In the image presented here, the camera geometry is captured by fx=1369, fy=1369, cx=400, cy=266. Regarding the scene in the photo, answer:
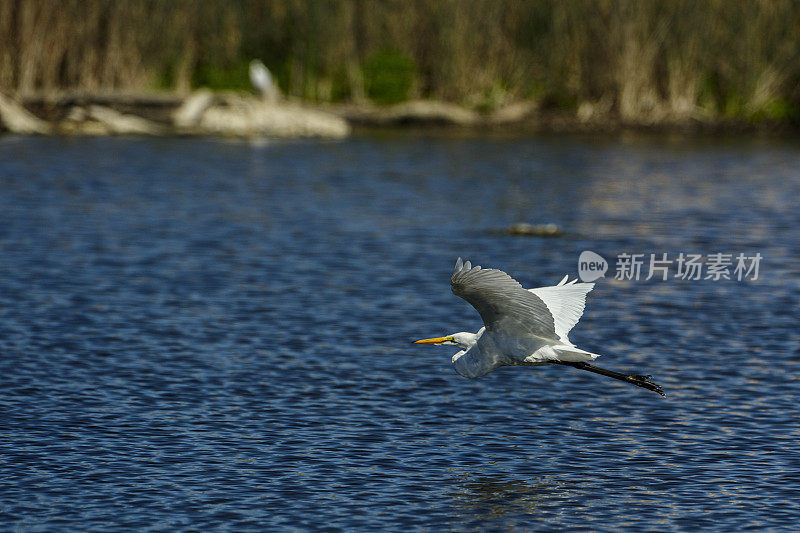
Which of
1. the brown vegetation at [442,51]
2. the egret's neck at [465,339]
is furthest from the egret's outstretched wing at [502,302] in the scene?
the brown vegetation at [442,51]

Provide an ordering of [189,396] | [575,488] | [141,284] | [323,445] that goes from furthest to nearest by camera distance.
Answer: [141,284] → [189,396] → [323,445] → [575,488]

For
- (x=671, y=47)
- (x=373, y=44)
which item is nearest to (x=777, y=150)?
(x=671, y=47)

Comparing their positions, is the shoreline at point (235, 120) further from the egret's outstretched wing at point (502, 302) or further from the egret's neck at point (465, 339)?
the egret's outstretched wing at point (502, 302)

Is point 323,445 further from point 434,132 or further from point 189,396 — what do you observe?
point 434,132

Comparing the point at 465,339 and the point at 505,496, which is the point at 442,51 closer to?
the point at 465,339

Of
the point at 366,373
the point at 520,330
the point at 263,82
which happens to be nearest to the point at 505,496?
the point at 520,330

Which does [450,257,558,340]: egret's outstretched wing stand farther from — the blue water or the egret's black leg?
the blue water

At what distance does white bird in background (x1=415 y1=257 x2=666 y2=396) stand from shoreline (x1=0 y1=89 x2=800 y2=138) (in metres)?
40.2

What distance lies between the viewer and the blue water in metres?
11.3

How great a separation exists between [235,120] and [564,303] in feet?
139

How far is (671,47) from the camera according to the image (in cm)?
5175

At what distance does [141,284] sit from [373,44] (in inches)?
1395

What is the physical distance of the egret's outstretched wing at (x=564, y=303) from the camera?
12.6 m

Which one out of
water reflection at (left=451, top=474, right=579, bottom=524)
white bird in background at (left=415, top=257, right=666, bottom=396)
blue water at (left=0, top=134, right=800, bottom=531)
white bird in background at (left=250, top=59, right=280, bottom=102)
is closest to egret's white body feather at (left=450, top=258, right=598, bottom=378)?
white bird in background at (left=415, top=257, right=666, bottom=396)
